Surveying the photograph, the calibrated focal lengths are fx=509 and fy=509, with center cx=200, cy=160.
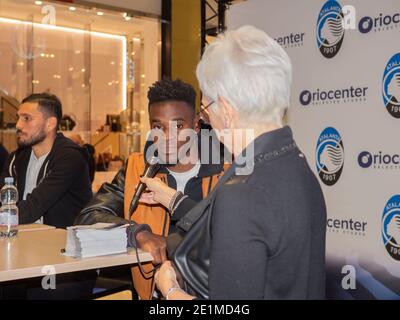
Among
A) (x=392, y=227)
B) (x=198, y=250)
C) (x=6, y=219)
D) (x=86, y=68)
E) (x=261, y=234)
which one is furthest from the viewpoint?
(x=86, y=68)

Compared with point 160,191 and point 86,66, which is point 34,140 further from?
point 86,66

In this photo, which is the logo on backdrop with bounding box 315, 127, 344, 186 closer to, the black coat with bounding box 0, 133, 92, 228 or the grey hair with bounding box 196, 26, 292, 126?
the black coat with bounding box 0, 133, 92, 228

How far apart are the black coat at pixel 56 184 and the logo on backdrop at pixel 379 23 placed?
86.2 inches

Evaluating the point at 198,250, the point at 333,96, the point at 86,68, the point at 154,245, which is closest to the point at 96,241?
the point at 154,245

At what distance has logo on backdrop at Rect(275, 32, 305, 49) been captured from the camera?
4.20 meters

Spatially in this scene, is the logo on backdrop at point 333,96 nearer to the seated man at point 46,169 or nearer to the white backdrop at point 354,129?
the white backdrop at point 354,129

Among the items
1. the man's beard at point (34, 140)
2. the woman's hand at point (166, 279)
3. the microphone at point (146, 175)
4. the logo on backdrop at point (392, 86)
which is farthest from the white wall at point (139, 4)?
the woman's hand at point (166, 279)

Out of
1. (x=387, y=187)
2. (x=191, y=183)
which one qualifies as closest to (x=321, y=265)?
(x=191, y=183)

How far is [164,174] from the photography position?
2457mm

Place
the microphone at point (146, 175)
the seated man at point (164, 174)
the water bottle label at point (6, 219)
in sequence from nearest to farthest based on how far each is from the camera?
the microphone at point (146, 175), the seated man at point (164, 174), the water bottle label at point (6, 219)

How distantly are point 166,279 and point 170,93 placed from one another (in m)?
1.16

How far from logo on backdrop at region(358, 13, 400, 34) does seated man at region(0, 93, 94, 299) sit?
2.18m

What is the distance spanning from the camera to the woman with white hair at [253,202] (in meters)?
1.07

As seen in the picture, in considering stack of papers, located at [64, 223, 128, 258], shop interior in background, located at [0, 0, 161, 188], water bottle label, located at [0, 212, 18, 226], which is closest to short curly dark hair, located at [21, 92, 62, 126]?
water bottle label, located at [0, 212, 18, 226]
